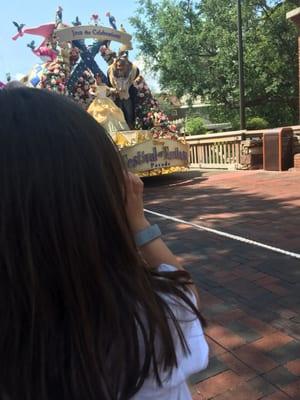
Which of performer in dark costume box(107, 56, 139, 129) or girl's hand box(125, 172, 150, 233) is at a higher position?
performer in dark costume box(107, 56, 139, 129)

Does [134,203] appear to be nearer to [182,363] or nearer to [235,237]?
[182,363]

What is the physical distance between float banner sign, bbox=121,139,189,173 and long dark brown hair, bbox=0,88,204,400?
9.87 meters

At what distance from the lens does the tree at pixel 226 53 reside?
79.5 feet

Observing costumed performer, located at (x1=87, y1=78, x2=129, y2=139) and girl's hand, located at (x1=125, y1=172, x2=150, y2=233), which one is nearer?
girl's hand, located at (x1=125, y1=172, x2=150, y2=233)

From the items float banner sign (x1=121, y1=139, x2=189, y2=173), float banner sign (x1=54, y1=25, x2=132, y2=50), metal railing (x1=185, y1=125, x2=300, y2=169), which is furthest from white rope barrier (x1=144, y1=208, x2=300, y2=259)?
float banner sign (x1=54, y1=25, x2=132, y2=50)

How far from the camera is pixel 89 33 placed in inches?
513

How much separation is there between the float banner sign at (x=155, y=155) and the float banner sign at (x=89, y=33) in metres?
4.00

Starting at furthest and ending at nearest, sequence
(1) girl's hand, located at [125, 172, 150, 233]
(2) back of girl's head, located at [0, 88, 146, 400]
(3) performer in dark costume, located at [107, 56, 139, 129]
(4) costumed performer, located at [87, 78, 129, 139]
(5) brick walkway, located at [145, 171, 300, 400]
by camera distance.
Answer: (3) performer in dark costume, located at [107, 56, 139, 129] → (4) costumed performer, located at [87, 78, 129, 139] → (5) brick walkway, located at [145, 171, 300, 400] → (1) girl's hand, located at [125, 172, 150, 233] → (2) back of girl's head, located at [0, 88, 146, 400]

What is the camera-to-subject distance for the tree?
2423 cm

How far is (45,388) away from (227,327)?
7.89 feet

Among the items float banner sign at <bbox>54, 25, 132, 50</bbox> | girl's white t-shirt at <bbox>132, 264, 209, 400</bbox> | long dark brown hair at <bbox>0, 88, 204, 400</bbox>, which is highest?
float banner sign at <bbox>54, 25, 132, 50</bbox>

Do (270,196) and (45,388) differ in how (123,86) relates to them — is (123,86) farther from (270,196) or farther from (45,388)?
(45,388)

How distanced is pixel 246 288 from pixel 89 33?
11.0 meters

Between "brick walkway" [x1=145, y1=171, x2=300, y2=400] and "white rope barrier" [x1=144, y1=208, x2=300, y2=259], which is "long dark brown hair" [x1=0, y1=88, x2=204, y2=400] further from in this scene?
"white rope barrier" [x1=144, y1=208, x2=300, y2=259]
